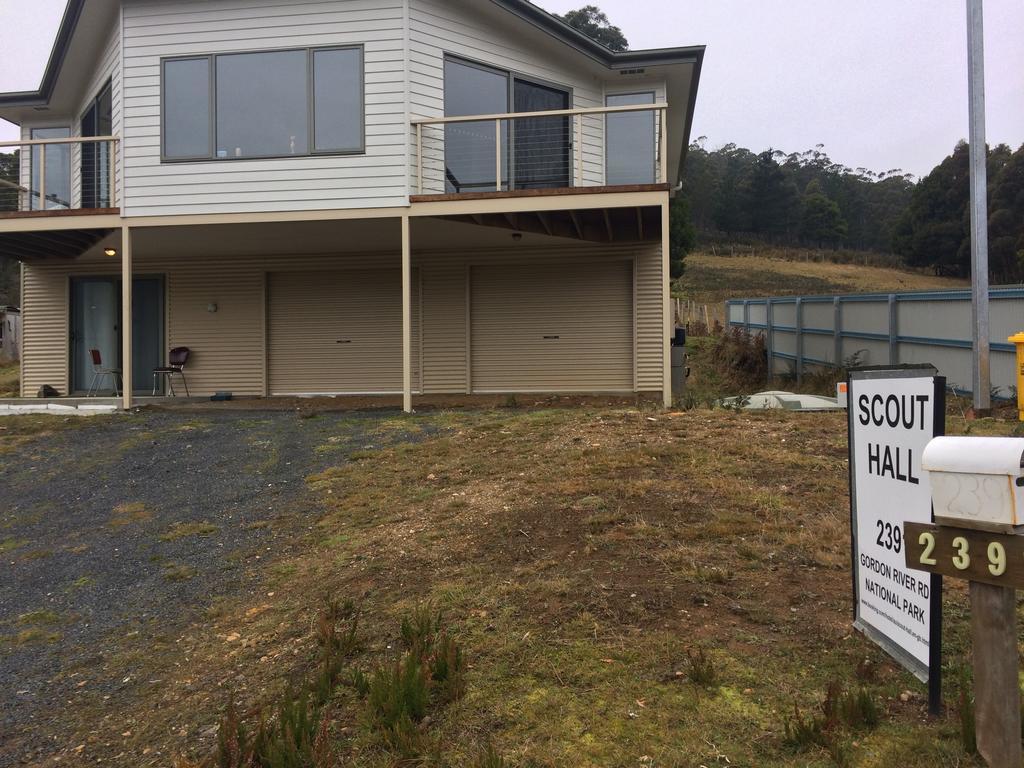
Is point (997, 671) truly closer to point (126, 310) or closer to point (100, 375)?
point (126, 310)

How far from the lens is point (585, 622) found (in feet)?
11.5

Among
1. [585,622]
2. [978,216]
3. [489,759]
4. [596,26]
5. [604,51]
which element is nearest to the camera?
[489,759]

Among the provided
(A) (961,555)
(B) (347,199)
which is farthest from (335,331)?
(A) (961,555)

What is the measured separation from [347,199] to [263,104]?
194cm

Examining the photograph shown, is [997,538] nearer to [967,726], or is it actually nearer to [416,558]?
[967,726]

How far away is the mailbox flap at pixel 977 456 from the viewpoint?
6.40 ft

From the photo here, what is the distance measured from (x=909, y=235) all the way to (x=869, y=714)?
6592 centimetres

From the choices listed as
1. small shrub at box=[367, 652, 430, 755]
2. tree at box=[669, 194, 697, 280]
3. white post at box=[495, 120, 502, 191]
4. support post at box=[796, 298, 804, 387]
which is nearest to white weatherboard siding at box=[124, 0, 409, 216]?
white post at box=[495, 120, 502, 191]

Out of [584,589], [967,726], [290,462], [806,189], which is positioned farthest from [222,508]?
[806,189]

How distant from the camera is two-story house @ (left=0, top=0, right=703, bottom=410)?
34.5 ft

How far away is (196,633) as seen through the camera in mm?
4164

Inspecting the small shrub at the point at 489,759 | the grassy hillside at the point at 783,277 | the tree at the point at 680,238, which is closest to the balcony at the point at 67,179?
the small shrub at the point at 489,759

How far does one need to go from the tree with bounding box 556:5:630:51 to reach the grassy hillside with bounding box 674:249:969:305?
573 inches

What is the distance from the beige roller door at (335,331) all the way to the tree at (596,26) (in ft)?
110
